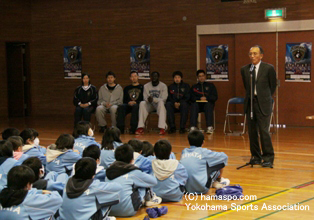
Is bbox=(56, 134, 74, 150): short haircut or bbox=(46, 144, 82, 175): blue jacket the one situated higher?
bbox=(56, 134, 74, 150): short haircut

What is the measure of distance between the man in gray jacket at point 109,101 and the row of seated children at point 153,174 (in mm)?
5140

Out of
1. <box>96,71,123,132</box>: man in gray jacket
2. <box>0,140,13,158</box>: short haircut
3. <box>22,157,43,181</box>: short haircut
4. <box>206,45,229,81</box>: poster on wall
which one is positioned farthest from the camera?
<box>206,45,229,81</box>: poster on wall

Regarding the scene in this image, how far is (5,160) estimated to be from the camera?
5.07 m

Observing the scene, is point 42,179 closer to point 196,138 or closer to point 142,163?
point 142,163

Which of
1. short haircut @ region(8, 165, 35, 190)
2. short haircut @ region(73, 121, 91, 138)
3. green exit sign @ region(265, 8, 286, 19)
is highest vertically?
green exit sign @ region(265, 8, 286, 19)

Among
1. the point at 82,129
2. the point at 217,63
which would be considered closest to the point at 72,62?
the point at 217,63

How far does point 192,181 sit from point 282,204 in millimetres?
997

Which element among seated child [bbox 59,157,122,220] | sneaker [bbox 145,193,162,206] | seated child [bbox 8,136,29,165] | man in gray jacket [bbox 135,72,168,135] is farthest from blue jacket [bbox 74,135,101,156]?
man in gray jacket [bbox 135,72,168,135]

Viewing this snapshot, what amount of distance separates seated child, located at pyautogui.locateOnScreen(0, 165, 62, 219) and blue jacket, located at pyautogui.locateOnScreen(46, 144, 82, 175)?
5.03 feet

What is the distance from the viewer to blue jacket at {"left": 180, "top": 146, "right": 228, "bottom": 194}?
18.6 ft

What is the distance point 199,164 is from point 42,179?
1823 millimetres

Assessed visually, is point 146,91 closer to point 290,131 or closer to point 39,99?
point 290,131

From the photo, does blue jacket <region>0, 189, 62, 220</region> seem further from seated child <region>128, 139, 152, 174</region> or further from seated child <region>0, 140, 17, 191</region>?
seated child <region>128, 139, 152, 174</region>

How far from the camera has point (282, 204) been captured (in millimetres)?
5258
